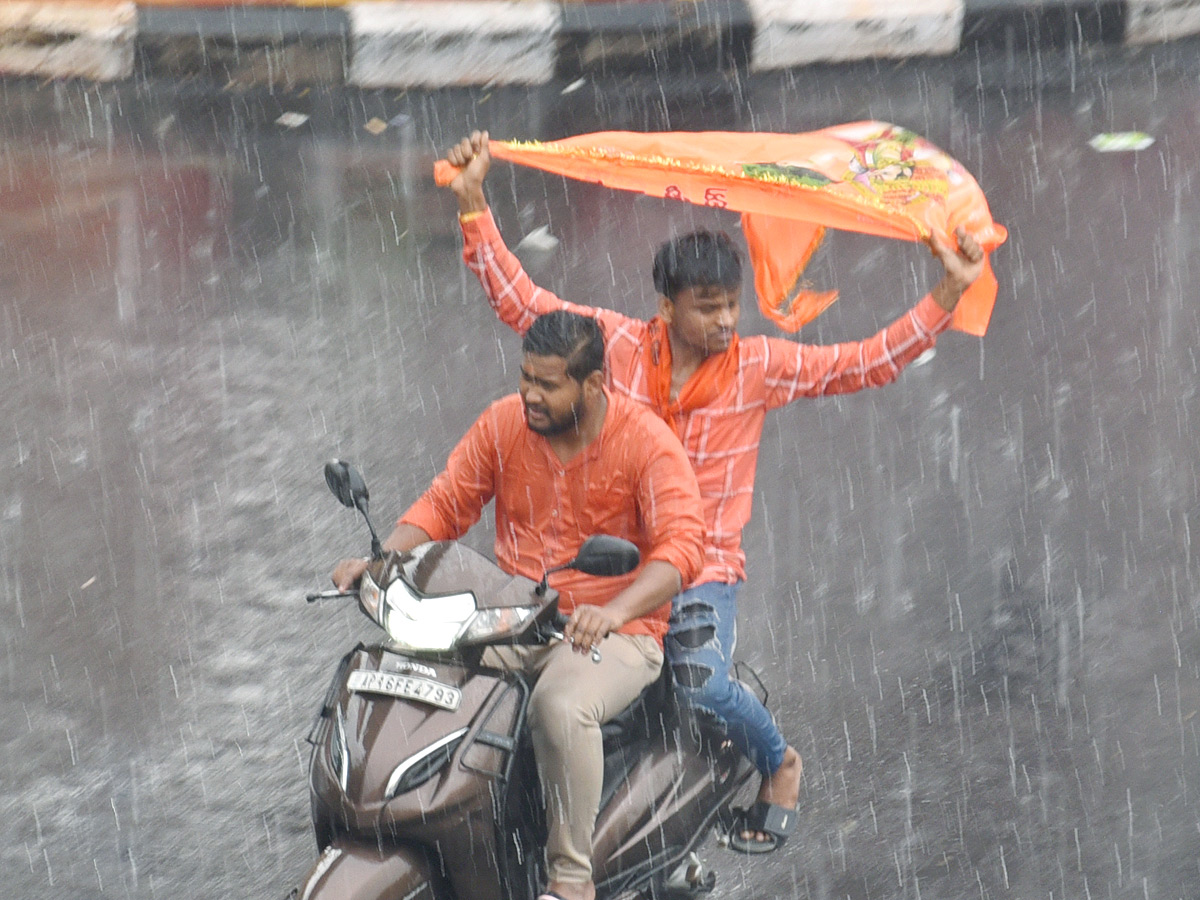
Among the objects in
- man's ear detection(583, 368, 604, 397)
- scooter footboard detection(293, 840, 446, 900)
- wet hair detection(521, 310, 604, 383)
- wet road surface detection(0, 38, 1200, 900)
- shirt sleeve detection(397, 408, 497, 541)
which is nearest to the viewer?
scooter footboard detection(293, 840, 446, 900)

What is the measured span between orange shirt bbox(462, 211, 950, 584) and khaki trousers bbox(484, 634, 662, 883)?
2.39 ft

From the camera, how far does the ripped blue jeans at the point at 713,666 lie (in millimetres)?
4586

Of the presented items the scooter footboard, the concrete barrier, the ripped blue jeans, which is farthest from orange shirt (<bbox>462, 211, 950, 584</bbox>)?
the concrete barrier

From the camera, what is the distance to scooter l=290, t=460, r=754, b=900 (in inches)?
150

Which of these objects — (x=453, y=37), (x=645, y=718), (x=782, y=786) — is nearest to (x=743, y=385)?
(x=645, y=718)

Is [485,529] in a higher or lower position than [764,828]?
higher

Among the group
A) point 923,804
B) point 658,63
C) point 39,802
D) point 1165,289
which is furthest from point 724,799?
point 658,63

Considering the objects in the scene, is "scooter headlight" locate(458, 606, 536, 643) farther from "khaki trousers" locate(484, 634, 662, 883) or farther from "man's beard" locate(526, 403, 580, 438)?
"man's beard" locate(526, 403, 580, 438)

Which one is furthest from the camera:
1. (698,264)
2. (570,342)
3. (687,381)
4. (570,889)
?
(687,381)

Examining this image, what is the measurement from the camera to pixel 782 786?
504 cm

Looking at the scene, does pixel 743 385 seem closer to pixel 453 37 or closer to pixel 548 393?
pixel 548 393

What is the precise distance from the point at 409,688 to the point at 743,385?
1480 mm

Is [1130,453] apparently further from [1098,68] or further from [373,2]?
[373,2]

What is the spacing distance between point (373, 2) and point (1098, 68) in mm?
4570
